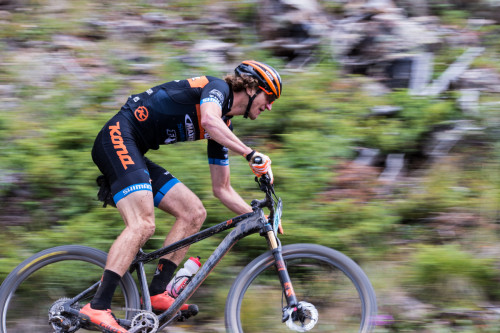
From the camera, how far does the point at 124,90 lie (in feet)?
21.4

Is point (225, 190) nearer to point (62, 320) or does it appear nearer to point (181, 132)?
point (181, 132)

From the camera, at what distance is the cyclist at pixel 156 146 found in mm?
3664

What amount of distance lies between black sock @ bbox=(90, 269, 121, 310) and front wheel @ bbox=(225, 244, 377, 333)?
2.70 ft

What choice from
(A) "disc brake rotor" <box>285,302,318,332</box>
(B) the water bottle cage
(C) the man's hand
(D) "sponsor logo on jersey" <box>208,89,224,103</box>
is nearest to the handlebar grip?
(C) the man's hand

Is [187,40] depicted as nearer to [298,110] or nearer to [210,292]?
[298,110]

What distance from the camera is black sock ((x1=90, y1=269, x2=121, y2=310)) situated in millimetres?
3662

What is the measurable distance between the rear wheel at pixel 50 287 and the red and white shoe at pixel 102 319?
4.6 inches

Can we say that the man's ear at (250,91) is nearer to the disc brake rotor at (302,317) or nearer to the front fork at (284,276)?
the front fork at (284,276)

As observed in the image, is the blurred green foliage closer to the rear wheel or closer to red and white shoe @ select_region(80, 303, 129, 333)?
the rear wheel

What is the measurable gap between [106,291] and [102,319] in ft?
0.63

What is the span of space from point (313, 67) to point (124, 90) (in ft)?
8.05

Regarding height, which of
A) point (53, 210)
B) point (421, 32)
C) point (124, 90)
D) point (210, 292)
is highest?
point (421, 32)

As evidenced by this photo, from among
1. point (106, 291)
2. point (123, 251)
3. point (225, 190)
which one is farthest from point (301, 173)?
point (106, 291)

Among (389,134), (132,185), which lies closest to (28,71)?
(132,185)
